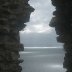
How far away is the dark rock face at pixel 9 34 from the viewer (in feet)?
94.0

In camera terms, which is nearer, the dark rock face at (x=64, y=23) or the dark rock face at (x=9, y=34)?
the dark rock face at (x=9, y=34)

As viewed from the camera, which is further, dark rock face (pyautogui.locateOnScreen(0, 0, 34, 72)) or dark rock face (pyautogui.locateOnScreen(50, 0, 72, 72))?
dark rock face (pyautogui.locateOnScreen(50, 0, 72, 72))

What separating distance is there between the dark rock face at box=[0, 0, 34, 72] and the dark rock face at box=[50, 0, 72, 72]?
6.45 metres

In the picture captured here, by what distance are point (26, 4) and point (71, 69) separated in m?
10.4

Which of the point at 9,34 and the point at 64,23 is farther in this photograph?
the point at 64,23

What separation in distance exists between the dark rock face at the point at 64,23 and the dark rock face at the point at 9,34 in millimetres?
6449

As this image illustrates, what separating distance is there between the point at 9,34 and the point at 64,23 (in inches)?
348

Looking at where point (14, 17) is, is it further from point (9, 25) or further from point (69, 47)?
point (69, 47)

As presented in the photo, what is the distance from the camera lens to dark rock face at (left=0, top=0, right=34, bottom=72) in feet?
94.0

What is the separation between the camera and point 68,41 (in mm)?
33656

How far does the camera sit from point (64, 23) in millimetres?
34781

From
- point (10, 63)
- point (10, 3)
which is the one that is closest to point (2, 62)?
point (10, 63)

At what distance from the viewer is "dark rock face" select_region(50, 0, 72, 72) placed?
33625 mm

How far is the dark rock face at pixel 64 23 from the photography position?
A: 110 feet
